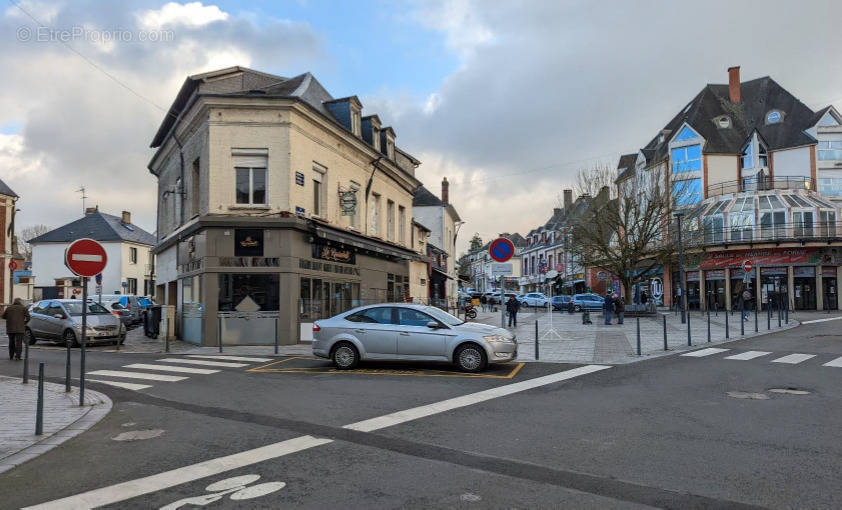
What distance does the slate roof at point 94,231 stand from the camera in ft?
186

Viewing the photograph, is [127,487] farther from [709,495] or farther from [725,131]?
[725,131]

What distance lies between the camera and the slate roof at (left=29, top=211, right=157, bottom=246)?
56.8 m

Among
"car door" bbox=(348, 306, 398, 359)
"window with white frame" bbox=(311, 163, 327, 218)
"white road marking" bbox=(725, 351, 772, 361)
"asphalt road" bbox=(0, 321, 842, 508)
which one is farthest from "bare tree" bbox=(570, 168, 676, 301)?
"car door" bbox=(348, 306, 398, 359)

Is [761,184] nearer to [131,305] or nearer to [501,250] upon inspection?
[501,250]

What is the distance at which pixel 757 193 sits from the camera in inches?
1761

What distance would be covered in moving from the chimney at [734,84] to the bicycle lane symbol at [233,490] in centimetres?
5565

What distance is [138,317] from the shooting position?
3206 centimetres

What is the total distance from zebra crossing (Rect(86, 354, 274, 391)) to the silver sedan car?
2.60 m

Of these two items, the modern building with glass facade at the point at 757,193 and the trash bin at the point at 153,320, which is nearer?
the trash bin at the point at 153,320

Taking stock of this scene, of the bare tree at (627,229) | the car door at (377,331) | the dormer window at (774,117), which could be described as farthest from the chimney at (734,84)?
the car door at (377,331)

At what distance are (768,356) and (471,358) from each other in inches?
316

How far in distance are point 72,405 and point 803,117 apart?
53.6 m

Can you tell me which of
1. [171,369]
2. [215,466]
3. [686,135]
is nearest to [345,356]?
[171,369]

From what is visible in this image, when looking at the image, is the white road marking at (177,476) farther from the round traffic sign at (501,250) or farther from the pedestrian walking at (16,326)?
the pedestrian walking at (16,326)
